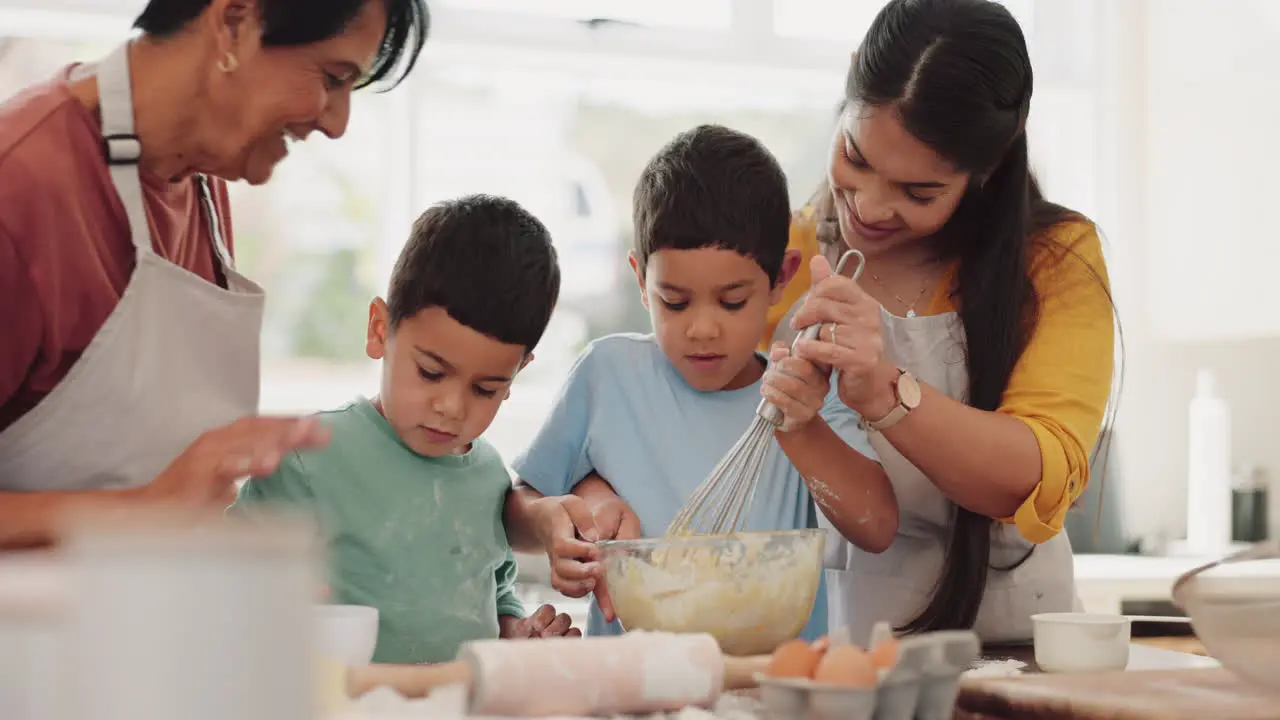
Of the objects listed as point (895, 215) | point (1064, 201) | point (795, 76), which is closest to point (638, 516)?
point (895, 215)

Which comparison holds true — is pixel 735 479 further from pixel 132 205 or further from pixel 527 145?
pixel 527 145

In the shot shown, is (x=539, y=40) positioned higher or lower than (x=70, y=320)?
higher

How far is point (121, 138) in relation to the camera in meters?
1.17

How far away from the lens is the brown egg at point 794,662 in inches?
31.7

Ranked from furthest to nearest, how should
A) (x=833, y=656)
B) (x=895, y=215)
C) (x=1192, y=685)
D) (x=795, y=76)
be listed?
(x=795, y=76)
(x=895, y=215)
(x=1192, y=685)
(x=833, y=656)

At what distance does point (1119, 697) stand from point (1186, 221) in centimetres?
276

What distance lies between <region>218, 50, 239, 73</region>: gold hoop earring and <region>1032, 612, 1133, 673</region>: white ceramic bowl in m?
0.90

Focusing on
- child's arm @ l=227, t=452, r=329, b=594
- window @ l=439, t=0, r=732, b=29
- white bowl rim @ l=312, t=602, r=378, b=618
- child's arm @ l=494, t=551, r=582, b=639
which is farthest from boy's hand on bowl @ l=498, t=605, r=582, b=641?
window @ l=439, t=0, r=732, b=29

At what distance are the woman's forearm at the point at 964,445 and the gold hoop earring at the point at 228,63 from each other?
0.73m

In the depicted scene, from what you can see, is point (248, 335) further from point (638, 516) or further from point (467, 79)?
point (467, 79)

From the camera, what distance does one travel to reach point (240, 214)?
3115mm

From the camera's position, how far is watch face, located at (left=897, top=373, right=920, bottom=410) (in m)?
1.36

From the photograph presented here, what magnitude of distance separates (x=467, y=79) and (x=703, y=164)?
190 centimetres

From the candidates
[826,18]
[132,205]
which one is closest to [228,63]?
[132,205]
